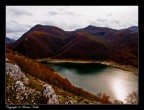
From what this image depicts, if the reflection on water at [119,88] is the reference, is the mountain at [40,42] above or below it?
above

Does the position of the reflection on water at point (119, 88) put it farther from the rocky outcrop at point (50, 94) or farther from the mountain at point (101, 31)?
the rocky outcrop at point (50, 94)

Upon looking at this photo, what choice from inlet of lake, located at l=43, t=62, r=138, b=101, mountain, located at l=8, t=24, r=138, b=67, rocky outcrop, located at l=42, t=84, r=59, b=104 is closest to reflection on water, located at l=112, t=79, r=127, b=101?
inlet of lake, located at l=43, t=62, r=138, b=101

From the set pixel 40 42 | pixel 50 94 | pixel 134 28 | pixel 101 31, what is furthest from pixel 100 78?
pixel 40 42

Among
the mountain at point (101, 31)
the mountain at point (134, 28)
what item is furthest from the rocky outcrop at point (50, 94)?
the mountain at point (134, 28)

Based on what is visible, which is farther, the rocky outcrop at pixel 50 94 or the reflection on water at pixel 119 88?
the reflection on water at pixel 119 88

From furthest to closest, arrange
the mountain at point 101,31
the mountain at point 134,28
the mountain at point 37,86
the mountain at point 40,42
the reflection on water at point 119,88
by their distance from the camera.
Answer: the mountain at point 101,31
the mountain at point 40,42
the reflection on water at point 119,88
the mountain at point 134,28
the mountain at point 37,86

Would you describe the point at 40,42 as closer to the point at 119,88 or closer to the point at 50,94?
the point at 50,94

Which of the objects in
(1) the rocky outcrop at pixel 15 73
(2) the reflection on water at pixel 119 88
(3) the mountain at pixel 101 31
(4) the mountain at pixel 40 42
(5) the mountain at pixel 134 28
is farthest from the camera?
(3) the mountain at pixel 101 31
